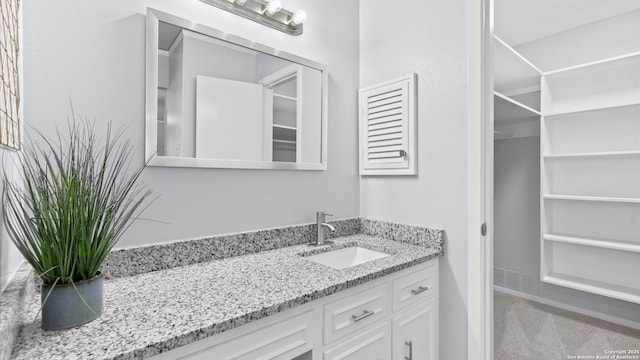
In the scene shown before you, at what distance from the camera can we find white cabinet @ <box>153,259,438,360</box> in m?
0.80

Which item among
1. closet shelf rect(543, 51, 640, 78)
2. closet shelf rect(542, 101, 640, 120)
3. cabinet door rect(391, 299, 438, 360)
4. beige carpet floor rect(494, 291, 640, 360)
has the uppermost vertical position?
closet shelf rect(543, 51, 640, 78)

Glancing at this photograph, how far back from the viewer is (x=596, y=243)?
2.30 m

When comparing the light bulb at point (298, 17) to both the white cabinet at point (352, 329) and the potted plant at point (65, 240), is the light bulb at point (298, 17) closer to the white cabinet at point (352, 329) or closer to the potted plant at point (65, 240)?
the potted plant at point (65, 240)

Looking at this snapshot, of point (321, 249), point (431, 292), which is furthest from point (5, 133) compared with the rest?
point (431, 292)

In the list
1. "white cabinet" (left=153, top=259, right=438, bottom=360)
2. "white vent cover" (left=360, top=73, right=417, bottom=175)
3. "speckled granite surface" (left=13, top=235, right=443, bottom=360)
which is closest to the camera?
"speckled granite surface" (left=13, top=235, right=443, bottom=360)

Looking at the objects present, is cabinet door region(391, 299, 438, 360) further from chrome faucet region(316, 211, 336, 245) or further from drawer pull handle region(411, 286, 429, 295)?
chrome faucet region(316, 211, 336, 245)

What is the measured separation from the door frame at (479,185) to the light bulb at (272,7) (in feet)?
3.00

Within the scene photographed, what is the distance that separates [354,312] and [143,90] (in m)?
1.15

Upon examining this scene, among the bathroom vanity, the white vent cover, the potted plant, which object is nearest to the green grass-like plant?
the potted plant

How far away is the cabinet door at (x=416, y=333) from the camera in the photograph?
1.24 meters

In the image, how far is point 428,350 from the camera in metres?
1.41

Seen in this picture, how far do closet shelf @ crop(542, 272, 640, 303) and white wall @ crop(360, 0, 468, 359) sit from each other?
1.68m

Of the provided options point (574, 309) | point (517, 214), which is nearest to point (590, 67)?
point (517, 214)

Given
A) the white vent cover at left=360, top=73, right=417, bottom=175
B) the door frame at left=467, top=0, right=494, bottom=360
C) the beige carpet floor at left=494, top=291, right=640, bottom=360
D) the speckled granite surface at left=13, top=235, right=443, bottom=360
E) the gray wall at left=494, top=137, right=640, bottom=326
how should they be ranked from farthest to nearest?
the gray wall at left=494, top=137, right=640, bottom=326, the beige carpet floor at left=494, top=291, right=640, bottom=360, the white vent cover at left=360, top=73, right=417, bottom=175, the door frame at left=467, top=0, right=494, bottom=360, the speckled granite surface at left=13, top=235, right=443, bottom=360
